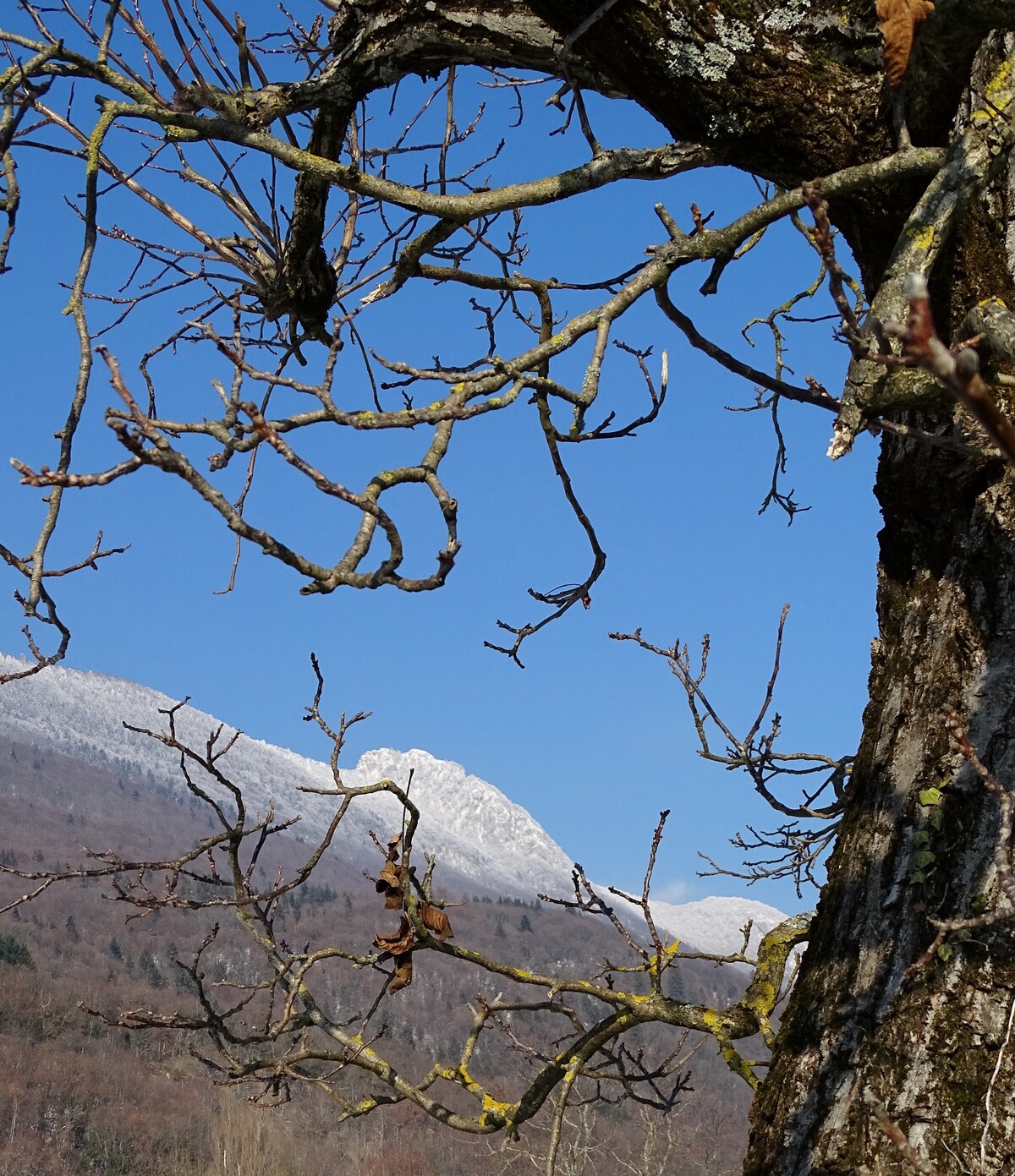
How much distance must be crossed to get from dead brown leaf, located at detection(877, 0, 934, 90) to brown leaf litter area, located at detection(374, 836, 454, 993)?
6.81 feet

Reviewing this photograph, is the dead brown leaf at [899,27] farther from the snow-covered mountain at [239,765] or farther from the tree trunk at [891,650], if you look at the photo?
the snow-covered mountain at [239,765]

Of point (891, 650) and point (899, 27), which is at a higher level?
point (899, 27)

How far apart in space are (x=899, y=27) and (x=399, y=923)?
229cm

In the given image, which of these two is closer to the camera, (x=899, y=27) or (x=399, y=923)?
(x=899, y=27)

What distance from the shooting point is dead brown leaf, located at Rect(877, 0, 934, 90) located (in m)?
1.68

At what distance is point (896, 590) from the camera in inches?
76.0

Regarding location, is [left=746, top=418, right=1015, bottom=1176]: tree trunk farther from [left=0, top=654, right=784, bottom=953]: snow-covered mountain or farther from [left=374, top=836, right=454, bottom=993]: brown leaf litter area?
[left=0, top=654, right=784, bottom=953]: snow-covered mountain

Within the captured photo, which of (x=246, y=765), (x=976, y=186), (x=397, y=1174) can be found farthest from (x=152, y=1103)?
(x=246, y=765)

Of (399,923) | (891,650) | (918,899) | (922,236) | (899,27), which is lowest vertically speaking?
(399,923)

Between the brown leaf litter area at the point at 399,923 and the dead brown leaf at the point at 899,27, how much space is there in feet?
6.81

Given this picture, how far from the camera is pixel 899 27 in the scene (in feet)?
5.61

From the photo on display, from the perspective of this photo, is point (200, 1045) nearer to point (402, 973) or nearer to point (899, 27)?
point (402, 973)

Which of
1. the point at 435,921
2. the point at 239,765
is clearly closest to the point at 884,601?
the point at 435,921

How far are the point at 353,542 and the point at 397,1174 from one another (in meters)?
25.5
